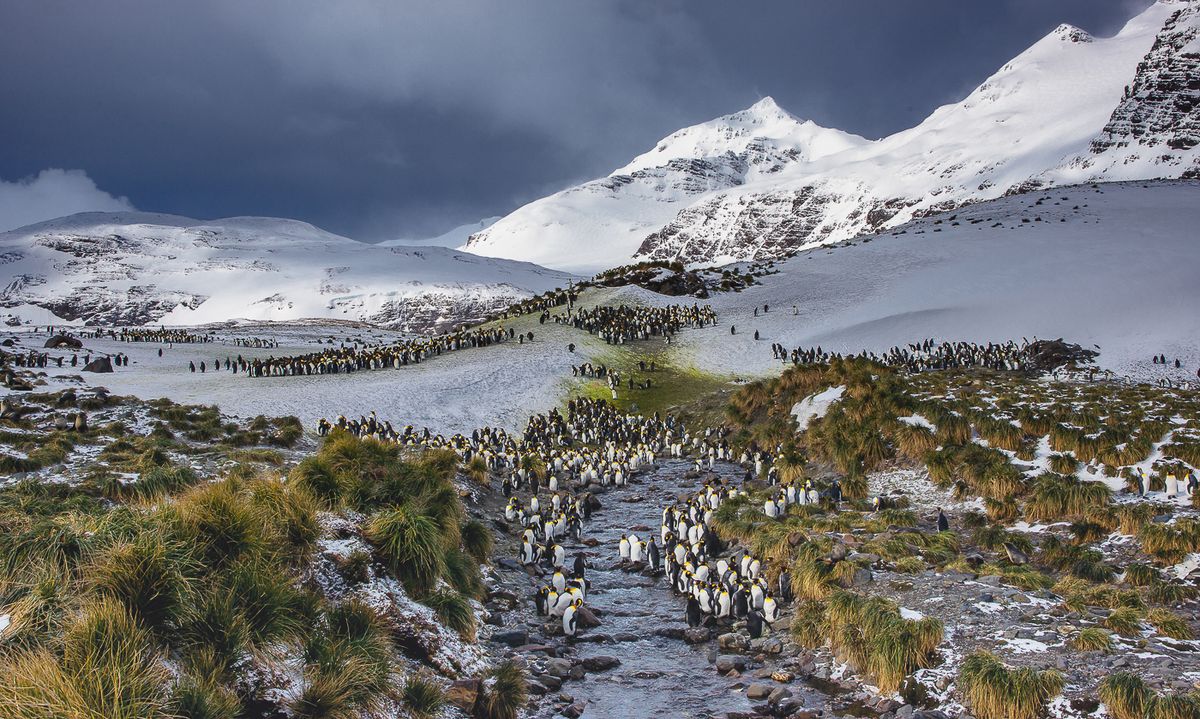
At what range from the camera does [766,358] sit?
36.9 m

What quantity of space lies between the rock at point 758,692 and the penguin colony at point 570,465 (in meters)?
2.12

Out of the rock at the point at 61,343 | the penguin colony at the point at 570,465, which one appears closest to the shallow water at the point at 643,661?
the penguin colony at the point at 570,465

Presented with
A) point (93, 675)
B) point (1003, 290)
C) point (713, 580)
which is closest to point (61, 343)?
point (713, 580)

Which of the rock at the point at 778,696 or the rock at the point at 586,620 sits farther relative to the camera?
the rock at the point at 586,620

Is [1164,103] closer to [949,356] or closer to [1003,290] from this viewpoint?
[1003,290]

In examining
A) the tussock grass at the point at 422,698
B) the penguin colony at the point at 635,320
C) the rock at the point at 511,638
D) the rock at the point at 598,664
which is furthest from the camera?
the penguin colony at the point at 635,320

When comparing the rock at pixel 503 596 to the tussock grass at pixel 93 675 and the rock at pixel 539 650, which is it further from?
the tussock grass at pixel 93 675

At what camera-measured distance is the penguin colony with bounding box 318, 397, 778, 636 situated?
12.3 metres

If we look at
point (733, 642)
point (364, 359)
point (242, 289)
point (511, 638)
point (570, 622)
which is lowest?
point (733, 642)

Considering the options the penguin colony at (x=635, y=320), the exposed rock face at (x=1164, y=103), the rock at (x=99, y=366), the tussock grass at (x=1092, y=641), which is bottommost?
the tussock grass at (x=1092, y=641)

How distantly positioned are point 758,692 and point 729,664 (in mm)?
857

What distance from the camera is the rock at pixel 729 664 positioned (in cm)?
873

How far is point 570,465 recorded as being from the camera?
22.8m

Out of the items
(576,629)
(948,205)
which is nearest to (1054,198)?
(576,629)
